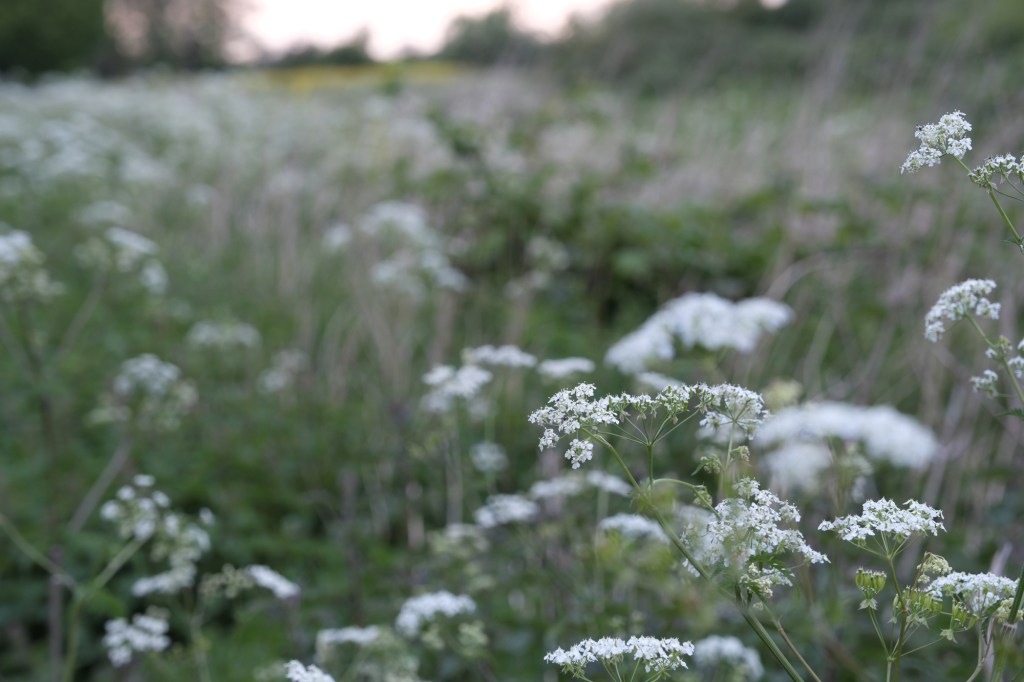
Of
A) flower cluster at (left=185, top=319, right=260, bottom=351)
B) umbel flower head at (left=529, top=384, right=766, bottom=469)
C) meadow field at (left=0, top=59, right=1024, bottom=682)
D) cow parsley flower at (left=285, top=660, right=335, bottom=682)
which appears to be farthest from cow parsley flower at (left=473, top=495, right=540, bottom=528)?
flower cluster at (left=185, top=319, right=260, bottom=351)

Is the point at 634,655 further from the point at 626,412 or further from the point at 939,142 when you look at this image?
the point at 939,142

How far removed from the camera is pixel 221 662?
3.15 meters

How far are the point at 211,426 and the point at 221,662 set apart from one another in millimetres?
1580

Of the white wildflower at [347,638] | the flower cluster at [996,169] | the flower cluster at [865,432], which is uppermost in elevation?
the flower cluster at [996,169]

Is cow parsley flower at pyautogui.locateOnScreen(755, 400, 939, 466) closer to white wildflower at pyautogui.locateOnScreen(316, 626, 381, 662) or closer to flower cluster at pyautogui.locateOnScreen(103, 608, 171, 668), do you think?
white wildflower at pyautogui.locateOnScreen(316, 626, 381, 662)

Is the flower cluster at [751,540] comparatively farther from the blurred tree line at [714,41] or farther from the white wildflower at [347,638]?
the blurred tree line at [714,41]

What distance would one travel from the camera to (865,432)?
279cm

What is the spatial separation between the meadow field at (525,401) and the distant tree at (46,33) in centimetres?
2366

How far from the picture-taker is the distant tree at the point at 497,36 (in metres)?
7.45

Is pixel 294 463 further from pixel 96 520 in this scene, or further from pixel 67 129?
pixel 67 129

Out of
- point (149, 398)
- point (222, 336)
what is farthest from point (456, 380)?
point (222, 336)

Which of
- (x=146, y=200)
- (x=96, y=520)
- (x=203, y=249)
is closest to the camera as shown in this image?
(x=96, y=520)

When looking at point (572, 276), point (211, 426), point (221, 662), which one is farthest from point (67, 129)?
point (221, 662)

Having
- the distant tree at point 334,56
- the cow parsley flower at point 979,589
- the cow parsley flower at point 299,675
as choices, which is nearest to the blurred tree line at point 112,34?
the distant tree at point 334,56
